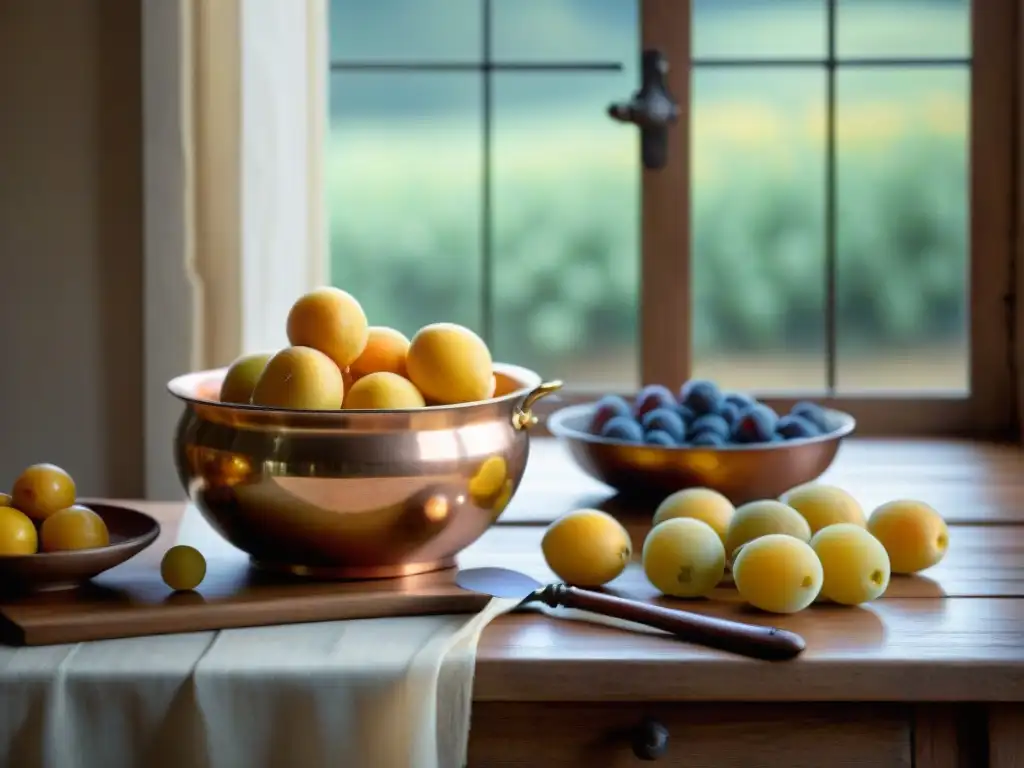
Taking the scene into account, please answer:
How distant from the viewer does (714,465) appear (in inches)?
52.5

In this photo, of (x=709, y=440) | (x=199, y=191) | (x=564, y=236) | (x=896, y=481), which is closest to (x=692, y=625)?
(x=709, y=440)

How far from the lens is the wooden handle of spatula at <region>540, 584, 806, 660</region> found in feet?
2.98

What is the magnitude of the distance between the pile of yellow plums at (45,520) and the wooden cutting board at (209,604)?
4 centimetres

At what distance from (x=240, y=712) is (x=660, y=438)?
612mm

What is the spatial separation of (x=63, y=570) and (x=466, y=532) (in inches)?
12.8

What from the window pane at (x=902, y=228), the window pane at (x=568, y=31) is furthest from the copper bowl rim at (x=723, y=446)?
the window pane at (x=568, y=31)

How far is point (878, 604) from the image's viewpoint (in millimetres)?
1048

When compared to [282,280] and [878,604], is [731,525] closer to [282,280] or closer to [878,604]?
[878,604]

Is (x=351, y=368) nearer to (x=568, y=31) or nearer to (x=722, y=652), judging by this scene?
(x=722, y=652)

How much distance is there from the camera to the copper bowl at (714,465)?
4.37ft

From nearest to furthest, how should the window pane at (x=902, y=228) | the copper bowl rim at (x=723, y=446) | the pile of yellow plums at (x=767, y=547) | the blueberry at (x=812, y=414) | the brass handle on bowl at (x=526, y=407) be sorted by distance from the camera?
the pile of yellow plums at (x=767, y=547) → the brass handle on bowl at (x=526, y=407) → the copper bowl rim at (x=723, y=446) → the blueberry at (x=812, y=414) → the window pane at (x=902, y=228)

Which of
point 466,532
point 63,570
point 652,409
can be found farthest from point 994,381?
point 63,570

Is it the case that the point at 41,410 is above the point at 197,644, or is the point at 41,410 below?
above

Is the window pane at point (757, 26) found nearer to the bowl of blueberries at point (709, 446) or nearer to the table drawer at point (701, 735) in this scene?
the bowl of blueberries at point (709, 446)
